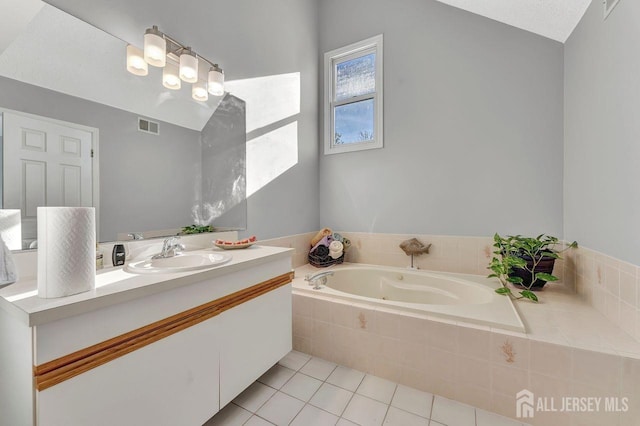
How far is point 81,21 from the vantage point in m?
1.15

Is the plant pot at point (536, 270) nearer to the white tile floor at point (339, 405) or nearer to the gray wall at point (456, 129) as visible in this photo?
the gray wall at point (456, 129)

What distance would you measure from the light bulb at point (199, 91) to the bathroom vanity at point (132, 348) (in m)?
1.08

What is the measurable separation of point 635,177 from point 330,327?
5.73 ft

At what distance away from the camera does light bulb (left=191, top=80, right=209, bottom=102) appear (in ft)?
5.34

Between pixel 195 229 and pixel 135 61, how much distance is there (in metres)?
0.97

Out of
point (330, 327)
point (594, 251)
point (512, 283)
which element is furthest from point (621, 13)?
point (330, 327)

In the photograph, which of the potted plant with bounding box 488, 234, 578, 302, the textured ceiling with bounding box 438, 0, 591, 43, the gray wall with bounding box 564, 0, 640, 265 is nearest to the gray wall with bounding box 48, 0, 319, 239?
the textured ceiling with bounding box 438, 0, 591, 43

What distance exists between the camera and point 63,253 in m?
0.79

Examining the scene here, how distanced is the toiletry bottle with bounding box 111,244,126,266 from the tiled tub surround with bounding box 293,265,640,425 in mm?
1087

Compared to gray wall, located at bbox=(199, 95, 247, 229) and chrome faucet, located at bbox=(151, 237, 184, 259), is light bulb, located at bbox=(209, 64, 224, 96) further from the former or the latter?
chrome faucet, located at bbox=(151, 237, 184, 259)

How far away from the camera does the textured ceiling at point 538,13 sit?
160cm

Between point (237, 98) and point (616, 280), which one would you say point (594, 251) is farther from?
point (237, 98)

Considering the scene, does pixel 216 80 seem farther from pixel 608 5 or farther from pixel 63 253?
pixel 608 5

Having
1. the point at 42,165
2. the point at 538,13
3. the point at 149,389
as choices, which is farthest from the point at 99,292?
the point at 538,13
